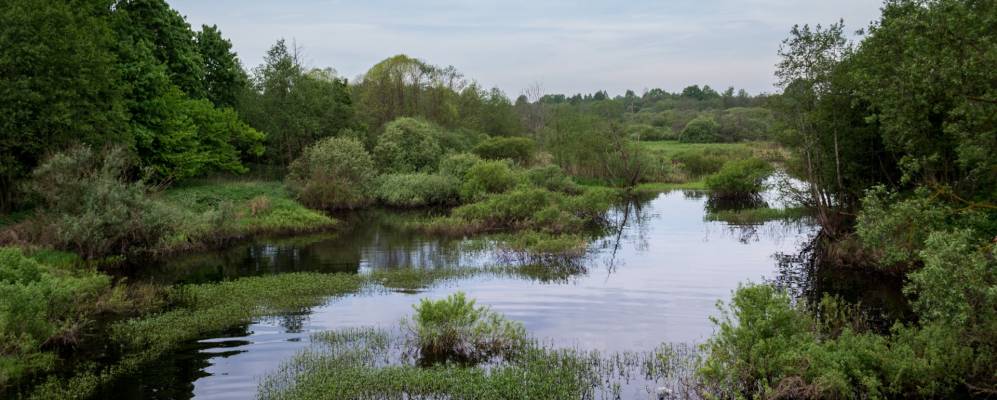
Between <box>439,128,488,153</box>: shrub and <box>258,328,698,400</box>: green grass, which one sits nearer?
<box>258,328,698,400</box>: green grass

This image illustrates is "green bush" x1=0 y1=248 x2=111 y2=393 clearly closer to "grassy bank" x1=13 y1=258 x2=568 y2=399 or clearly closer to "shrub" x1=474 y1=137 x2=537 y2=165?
"grassy bank" x1=13 y1=258 x2=568 y2=399

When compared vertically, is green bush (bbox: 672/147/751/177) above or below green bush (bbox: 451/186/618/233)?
above

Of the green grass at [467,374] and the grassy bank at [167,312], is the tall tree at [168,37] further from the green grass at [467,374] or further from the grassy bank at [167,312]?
the green grass at [467,374]

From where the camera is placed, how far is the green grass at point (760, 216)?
42688mm

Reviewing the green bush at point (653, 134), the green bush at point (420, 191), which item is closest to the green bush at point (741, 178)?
the green bush at point (420, 191)

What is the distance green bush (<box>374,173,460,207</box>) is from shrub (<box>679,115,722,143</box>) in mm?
66469

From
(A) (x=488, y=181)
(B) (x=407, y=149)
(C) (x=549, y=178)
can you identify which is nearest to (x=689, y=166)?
(C) (x=549, y=178)

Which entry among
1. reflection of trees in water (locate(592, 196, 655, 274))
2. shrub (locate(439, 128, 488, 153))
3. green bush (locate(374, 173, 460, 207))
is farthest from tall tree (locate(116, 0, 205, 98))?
reflection of trees in water (locate(592, 196, 655, 274))

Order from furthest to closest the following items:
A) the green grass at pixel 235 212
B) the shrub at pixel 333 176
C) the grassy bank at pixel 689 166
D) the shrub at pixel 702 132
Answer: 1. the shrub at pixel 702 132
2. the grassy bank at pixel 689 166
3. the shrub at pixel 333 176
4. the green grass at pixel 235 212

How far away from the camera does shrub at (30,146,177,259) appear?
2722 centimetres

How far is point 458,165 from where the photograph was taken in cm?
5600

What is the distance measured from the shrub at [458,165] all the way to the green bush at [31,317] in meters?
37.1

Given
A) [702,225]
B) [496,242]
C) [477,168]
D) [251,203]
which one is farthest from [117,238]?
[702,225]

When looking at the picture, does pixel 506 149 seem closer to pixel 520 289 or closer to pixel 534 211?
pixel 534 211
